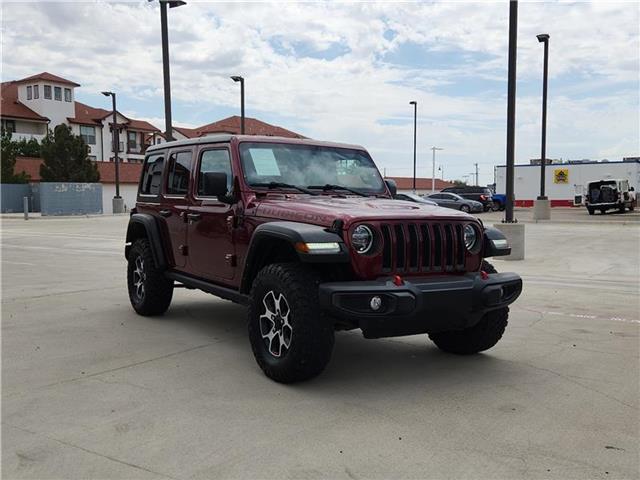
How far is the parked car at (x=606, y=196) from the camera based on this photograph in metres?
33.6

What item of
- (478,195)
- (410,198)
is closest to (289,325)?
(410,198)

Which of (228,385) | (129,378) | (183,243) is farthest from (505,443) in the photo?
(183,243)

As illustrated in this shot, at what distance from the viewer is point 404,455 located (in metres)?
3.47

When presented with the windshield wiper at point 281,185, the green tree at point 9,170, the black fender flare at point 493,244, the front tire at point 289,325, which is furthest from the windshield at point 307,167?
the green tree at point 9,170

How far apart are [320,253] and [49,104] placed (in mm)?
67304

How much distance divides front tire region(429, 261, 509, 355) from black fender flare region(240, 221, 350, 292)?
4.96 ft

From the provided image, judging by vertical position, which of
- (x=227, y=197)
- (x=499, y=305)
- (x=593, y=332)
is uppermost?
(x=227, y=197)

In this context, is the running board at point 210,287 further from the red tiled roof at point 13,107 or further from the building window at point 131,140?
the building window at point 131,140

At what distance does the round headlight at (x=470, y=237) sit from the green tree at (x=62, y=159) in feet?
151

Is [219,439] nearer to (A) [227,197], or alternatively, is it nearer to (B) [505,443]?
(B) [505,443]

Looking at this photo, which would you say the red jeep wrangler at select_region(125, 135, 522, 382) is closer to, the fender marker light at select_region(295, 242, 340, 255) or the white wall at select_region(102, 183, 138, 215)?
the fender marker light at select_region(295, 242, 340, 255)

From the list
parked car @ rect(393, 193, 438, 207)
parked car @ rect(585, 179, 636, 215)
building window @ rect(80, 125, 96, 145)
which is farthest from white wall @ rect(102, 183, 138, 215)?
parked car @ rect(393, 193, 438, 207)

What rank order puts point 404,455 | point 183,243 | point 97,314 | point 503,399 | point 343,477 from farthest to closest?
point 97,314, point 183,243, point 503,399, point 404,455, point 343,477

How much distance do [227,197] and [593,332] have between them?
4.01m
